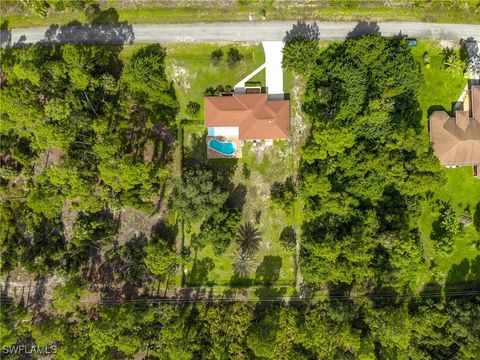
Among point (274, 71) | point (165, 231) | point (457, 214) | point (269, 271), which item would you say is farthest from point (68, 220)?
point (457, 214)

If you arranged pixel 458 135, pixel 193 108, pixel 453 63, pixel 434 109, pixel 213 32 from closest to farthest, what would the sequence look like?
pixel 458 135 → pixel 453 63 → pixel 193 108 → pixel 434 109 → pixel 213 32

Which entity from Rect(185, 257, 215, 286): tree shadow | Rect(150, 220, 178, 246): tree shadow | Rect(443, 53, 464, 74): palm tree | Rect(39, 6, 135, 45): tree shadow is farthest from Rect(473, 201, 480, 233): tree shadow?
Rect(39, 6, 135, 45): tree shadow

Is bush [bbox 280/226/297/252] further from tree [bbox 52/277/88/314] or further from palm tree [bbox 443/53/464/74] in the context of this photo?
palm tree [bbox 443/53/464/74]

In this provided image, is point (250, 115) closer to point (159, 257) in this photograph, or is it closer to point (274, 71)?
point (274, 71)

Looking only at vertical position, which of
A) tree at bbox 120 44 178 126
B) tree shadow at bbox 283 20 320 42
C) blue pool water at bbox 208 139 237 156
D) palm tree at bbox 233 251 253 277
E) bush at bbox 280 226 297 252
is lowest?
palm tree at bbox 233 251 253 277

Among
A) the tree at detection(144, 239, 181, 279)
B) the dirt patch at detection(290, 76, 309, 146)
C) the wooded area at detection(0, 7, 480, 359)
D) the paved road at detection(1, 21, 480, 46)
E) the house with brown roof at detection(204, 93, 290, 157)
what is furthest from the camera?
the dirt patch at detection(290, 76, 309, 146)

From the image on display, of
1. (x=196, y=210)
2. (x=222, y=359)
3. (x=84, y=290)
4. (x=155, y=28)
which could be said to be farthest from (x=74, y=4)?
(x=222, y=359)

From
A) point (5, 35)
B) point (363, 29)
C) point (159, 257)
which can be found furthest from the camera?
point (5, 35)
